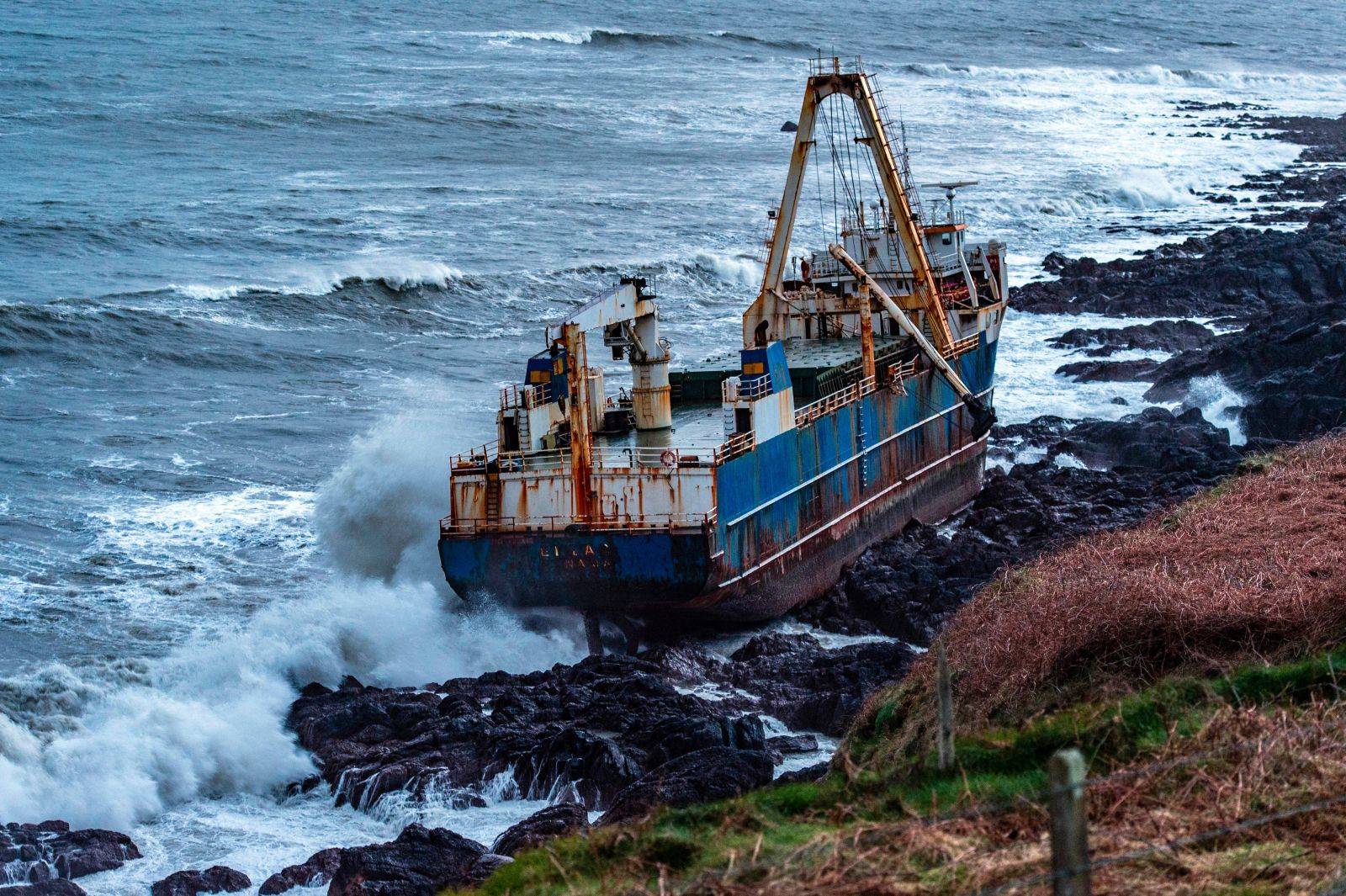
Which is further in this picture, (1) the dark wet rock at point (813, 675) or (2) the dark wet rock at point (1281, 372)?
(2) the dark wet rock at point (1281, 372)

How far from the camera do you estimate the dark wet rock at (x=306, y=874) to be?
1524 cm

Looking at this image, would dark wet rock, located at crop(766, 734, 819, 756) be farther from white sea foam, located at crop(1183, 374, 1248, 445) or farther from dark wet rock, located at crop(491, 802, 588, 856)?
white sea foam, located at crop(1183, 374, 1248, 445)

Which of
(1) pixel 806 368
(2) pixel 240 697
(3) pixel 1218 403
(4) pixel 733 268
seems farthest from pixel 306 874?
(4) pixel 733 268

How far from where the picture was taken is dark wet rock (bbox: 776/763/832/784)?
51.1 ft

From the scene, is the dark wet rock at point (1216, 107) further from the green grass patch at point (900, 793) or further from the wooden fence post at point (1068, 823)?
the wooden fence post at point (1068, 823)

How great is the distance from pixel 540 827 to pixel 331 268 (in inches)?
1586

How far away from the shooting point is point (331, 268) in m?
53.4

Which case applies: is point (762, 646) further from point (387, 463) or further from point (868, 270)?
point (868, 270)

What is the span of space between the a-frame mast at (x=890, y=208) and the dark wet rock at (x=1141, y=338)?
12.3 m

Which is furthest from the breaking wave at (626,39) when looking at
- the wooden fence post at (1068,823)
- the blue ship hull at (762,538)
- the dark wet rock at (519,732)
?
the wooden fence post at (1068,823)

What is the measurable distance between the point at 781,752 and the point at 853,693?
188 cm

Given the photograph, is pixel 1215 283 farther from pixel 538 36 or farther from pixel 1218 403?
pixel 538 36

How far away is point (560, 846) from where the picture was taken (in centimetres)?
1110

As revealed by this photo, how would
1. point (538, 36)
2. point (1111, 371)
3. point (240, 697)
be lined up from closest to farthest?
point (240, 697), point (1111, 371), point (538, 36)
